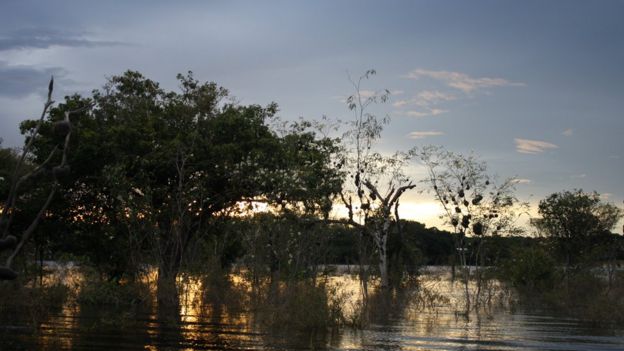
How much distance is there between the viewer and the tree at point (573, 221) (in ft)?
187

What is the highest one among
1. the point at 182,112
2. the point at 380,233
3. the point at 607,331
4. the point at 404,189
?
the point at 182,112

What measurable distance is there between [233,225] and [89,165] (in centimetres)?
779

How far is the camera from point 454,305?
3528cm

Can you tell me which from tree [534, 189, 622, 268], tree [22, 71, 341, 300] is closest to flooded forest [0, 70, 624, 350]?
tree [22, 71, 341, 300]

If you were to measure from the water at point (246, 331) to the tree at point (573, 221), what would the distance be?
27581mm

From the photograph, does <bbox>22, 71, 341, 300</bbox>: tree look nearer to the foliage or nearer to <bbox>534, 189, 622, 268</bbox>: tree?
the foliage

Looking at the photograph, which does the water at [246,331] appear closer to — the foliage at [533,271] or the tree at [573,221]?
the foliage at [533,271]

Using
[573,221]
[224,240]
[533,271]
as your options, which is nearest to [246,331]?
[224,240]

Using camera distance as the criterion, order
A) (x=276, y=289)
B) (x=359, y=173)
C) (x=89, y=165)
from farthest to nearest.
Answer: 1. (x=359, y=173)
2. (x=89, y=165)
3. (x=276, y=289)

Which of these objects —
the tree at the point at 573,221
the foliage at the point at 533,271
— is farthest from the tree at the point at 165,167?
the tree at the point at 573,221

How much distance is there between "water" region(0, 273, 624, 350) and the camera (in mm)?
19281

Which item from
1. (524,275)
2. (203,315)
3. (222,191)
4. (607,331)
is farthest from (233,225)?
(524,275)

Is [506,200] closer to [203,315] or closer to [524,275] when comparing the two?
[524,275]

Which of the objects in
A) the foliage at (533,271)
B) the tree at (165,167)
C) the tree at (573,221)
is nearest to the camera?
the tree at (165,167)
